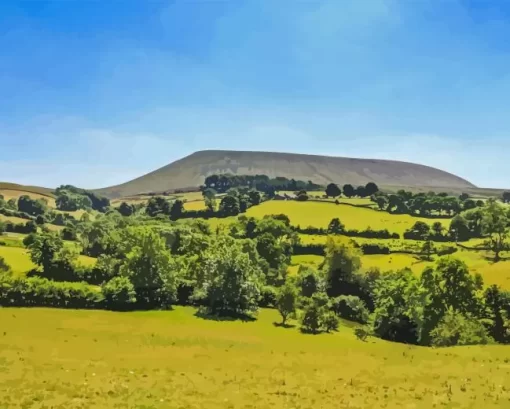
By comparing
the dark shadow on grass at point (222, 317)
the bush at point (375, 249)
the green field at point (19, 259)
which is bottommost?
the dark shadow on grass at point (222, 317)

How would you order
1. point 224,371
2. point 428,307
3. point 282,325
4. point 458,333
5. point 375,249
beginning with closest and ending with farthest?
point 224,371 → point 458,333 → point 428,307 → point 282,325 → point 375,249

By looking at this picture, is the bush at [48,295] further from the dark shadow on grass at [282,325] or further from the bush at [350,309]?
the bush at [350,309]

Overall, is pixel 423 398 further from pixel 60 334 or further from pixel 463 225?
pixel 463 225

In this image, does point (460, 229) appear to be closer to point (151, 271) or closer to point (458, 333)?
point (458, 333)

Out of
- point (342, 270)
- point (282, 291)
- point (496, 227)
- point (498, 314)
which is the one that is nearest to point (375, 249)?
→ point (496, 227)

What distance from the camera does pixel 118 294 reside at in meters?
76.9

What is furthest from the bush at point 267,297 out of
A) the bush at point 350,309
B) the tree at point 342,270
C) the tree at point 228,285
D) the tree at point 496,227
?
the tree at point 496,227

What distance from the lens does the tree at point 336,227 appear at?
16462cm

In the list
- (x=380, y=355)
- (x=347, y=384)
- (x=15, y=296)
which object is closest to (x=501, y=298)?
(x=380, y=355)

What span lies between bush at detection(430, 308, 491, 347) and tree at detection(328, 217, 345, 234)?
4056 inches

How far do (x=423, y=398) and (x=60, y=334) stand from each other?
38.8 meters

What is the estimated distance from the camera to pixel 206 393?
2967cm

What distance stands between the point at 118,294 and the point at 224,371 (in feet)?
146

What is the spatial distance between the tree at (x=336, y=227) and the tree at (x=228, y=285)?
3386 inches
